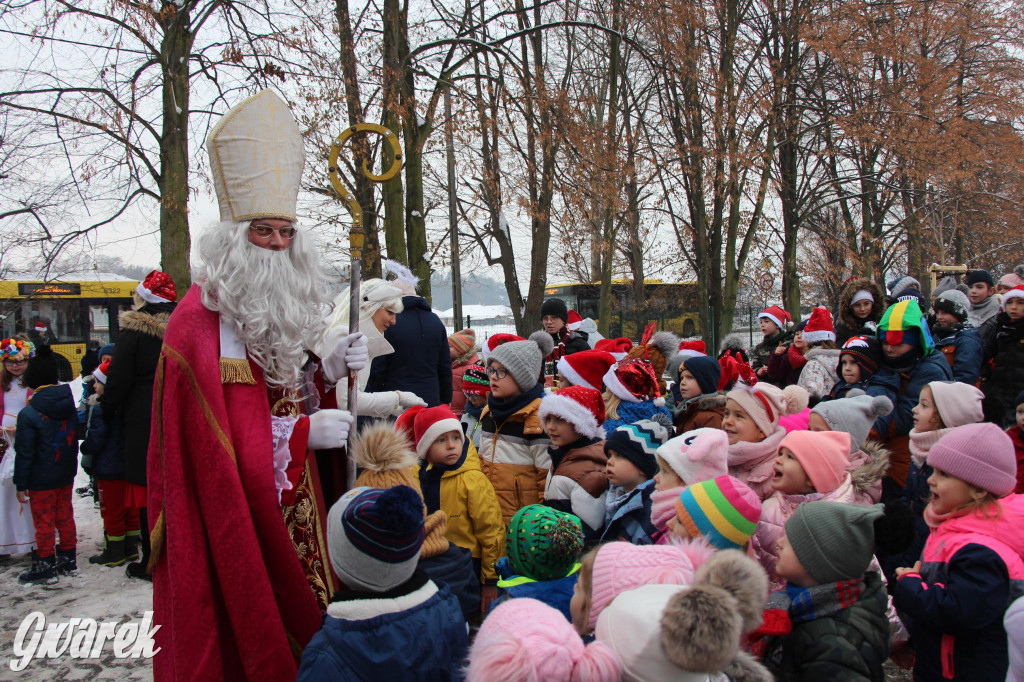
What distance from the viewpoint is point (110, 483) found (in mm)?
5676

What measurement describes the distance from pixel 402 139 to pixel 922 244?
19.1 meters

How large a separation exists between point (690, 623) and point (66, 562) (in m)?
5.62

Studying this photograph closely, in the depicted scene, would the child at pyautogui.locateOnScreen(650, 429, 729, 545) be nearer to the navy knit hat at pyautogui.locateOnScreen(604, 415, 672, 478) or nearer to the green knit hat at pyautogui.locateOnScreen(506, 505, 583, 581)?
the navy knit hat at pyautogui.locateOnScreen(604, 415, 672, 478)

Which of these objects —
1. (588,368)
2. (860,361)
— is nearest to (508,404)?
(588,368)

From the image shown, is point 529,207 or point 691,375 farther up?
point 529,207

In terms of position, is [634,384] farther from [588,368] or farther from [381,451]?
[381,451]

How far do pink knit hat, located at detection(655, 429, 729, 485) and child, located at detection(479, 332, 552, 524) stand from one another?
116cm

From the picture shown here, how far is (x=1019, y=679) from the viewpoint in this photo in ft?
6.45

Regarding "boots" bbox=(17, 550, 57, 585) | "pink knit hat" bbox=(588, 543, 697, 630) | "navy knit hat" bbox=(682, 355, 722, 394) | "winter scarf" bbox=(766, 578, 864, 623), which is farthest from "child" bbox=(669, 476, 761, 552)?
"boots" bbox=(17, 550, 57, 585)

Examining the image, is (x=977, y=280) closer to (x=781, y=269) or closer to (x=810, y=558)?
(x=810, y=558)

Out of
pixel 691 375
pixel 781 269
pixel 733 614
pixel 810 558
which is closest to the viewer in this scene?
pixel 733 614

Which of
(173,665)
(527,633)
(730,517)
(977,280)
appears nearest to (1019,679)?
(730,517)

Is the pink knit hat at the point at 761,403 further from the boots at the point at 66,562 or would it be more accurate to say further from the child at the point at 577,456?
the boots at the point at 66,562

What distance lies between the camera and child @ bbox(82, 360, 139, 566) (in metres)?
5.52
